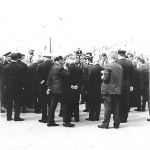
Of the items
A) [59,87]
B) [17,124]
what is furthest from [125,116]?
[17,124]

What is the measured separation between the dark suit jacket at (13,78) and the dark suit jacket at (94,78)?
2.11 m

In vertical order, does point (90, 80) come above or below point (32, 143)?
above

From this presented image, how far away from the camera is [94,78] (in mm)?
11266

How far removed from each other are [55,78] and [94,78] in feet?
5.52

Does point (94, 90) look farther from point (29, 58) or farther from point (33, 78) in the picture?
point (29, 58)

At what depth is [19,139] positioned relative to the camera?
8477 mm

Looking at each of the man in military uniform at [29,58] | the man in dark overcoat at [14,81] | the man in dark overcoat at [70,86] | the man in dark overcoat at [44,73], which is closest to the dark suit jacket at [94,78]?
the man in dark overcoat at [70,86]

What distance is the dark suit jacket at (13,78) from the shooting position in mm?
10914

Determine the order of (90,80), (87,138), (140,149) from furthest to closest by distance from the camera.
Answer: (90,80) → (87,138) → (140,149)

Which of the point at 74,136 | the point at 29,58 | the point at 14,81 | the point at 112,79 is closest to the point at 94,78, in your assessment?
the point at 112,79

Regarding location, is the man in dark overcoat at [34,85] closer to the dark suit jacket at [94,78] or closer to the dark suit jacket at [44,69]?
the dark suit jacket at [44,69]

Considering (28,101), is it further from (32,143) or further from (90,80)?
(32,143)

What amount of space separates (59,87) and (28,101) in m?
3.53

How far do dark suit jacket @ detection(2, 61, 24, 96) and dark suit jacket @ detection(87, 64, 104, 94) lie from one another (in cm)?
211
